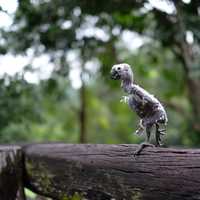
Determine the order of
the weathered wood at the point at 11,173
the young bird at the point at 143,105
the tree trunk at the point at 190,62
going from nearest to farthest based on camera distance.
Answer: the young bird at the point at 143,105 → the weathered wood at the point at 11,173 → the tree trunk at the point at 190,62

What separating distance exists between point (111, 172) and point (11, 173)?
839 millimetres

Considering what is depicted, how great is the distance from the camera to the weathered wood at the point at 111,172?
6.29ft

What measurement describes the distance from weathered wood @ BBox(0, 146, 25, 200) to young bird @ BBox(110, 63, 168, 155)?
0.96 meters

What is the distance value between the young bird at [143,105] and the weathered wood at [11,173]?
0.96 metres

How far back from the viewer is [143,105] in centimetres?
212

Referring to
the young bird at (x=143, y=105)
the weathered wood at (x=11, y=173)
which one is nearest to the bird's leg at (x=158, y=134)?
the young bird at (x=143, y=105)

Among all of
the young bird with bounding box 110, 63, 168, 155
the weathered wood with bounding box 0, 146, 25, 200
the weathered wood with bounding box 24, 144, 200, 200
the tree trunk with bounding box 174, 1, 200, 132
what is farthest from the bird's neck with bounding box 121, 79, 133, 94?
the tree trunk with bounding box 174, 1, 200, 132

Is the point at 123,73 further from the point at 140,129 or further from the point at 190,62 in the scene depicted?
the point at 190,62

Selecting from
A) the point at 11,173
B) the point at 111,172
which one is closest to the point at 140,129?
the point at 111,172

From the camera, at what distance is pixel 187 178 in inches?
73.8

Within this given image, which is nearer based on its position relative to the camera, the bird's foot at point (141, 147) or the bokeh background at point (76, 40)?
the bird's foot at point (141, 147)

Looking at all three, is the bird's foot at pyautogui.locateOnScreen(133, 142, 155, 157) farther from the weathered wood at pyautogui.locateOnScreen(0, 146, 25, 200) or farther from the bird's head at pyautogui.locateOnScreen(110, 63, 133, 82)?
the weathered wood at pyautogui.locateOnScreen(0, 146, 25, 200)

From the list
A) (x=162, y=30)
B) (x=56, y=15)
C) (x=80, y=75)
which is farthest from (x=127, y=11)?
(x=80, y=75)

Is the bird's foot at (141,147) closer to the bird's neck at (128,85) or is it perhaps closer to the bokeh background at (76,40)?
the bird's neck at (128,85)
